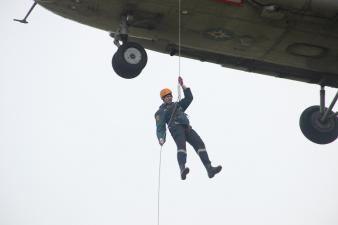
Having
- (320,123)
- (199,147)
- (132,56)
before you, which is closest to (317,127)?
(320,123)

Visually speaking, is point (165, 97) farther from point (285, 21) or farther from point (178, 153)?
point (285, 21)

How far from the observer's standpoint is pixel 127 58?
60.1ft

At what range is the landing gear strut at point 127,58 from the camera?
720 inches

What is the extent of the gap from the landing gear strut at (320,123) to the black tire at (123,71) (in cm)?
544

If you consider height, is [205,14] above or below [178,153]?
above

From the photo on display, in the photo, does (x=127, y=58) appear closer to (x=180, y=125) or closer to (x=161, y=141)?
(x=180, y=125)

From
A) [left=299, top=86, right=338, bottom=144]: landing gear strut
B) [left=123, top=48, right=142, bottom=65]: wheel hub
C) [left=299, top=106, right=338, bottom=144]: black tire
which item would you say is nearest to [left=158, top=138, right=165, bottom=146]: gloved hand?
[left=123, top=48, right=142, bottom=65]: wheel hub

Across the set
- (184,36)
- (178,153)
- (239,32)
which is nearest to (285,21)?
(239,32)

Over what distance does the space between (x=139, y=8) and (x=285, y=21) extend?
3.09m

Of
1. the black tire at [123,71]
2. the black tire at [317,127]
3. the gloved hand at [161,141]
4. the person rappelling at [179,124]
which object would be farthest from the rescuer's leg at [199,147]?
the black tire at [317,127]

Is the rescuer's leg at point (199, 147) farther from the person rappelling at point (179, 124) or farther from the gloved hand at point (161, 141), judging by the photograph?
the gloved hand at point (161, 141)

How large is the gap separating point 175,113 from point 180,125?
27 cm

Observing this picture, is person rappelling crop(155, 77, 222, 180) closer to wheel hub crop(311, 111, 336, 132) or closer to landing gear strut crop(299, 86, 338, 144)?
landing gear strut crop(299, 86, 338, 144)

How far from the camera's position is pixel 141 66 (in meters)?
18.4
